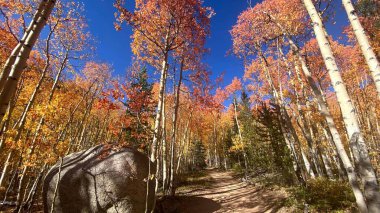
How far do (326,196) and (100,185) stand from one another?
923cm

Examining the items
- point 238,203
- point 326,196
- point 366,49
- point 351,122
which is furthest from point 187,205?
point 366,49

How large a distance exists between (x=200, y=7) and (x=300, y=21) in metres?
5.18

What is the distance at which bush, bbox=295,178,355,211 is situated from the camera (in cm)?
812

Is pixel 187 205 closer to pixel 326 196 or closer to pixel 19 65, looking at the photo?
pixel 326 196

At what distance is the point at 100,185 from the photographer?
8.27m

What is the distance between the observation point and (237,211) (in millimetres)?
10539

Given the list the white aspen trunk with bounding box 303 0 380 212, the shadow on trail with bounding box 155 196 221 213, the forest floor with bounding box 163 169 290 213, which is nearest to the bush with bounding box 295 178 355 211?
the forest floor with bounding box 163 169 290 213

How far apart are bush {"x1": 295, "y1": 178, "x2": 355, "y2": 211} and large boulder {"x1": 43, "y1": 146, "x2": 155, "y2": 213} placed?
21.5ft

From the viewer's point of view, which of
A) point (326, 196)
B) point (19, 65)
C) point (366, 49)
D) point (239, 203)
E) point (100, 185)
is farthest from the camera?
point (239, 203)

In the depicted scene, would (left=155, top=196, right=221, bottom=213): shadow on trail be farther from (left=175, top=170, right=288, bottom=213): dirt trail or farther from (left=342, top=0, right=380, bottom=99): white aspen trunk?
(left=342, top=0, right=380, bottom=99): white aspen trunk

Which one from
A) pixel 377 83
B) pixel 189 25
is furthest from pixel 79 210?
pixel 377 83

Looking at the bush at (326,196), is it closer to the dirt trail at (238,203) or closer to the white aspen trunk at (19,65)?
the dirt trail at (238,203)

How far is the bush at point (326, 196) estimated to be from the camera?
8.12 metres

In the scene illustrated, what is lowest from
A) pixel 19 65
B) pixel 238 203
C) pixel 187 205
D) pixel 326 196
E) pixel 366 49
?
pixel 187 205
